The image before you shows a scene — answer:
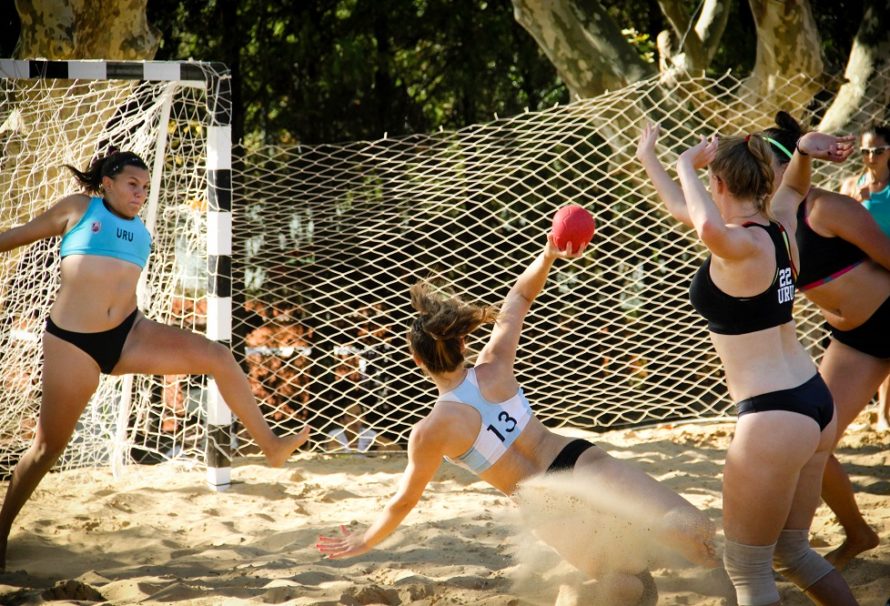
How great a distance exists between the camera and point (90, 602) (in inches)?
130

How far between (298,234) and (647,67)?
3005 millimetres

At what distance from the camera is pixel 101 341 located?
3893 millimetres

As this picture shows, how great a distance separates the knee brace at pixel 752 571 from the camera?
262cm

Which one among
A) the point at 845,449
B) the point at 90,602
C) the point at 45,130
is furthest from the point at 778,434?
→ the point at 45,130

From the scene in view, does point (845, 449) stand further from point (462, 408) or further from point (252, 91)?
point (252, 91)

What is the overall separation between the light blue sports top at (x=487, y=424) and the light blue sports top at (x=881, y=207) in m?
2.19

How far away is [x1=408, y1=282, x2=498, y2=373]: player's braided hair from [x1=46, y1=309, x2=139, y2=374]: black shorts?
1.51 metres

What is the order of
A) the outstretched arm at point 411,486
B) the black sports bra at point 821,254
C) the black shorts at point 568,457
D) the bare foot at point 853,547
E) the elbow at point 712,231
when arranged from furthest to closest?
the bare foot at point 853,547 → the black sports bra at point 821,254 → the black shorts at point 568,457 → the outstretched arm at point 411,486 → the elbow at point 712,231

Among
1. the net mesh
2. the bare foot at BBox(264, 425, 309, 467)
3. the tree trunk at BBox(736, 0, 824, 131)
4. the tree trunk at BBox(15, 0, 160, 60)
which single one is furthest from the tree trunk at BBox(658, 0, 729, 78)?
the bare foot at BBox(264, 425, 309, 467)

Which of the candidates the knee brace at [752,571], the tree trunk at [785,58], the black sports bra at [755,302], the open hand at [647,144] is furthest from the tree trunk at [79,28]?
the knee brace at [752,571]

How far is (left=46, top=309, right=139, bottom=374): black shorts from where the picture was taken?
3.86 metres

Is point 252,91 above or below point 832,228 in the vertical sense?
above

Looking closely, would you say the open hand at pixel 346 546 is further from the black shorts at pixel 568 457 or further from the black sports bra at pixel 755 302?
the black sports bra at pixel 755 302

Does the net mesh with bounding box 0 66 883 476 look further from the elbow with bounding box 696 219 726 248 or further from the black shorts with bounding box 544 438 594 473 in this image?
the elbow with bounding box 696 219 726 248
